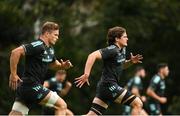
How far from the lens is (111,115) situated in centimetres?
2961

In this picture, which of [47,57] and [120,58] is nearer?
[47,57]

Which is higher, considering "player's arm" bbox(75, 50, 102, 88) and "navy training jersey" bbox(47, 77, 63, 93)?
"player's arm" bbox(75, 50, 102, 88)

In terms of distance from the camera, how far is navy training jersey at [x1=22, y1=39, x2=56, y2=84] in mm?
13531

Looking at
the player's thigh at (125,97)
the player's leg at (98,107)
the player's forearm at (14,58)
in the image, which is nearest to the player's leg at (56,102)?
the player's forearm at (14,58)

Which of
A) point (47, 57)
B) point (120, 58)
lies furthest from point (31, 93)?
point (120, 58)

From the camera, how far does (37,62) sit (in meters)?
13.7

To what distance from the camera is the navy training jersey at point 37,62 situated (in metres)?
13.5

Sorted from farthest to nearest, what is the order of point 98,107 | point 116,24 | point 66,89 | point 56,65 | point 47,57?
1. point 116,24
2. point 66,89
3. point 98,107
4. point 56,65
5. point 47,57

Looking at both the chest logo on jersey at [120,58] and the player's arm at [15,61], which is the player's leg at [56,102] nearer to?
the player's arm at [15,61]

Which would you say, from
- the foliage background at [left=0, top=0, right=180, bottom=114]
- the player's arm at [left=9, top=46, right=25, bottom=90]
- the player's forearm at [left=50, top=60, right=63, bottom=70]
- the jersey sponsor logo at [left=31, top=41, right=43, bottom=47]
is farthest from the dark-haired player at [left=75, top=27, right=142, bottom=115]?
the foliage background at [left=0, top=0, right=180, bottom=114]

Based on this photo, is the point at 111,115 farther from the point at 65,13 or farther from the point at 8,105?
the point at 65,13

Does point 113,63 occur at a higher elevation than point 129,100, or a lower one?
higher

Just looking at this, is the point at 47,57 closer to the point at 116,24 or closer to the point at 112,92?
the point at 112,92

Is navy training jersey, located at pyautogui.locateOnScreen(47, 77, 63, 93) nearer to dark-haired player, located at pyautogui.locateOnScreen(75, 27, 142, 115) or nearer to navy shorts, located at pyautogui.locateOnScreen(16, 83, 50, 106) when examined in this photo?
dark-haired player, located at pyautogui.locateOnScreen(75, 27, 142, 115)
